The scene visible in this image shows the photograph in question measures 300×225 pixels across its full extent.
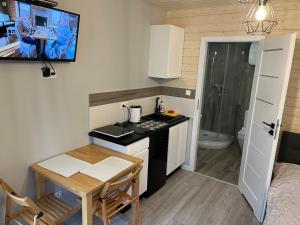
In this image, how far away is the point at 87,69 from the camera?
233 cm

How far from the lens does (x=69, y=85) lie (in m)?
2.18

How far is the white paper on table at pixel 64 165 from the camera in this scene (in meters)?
1.87

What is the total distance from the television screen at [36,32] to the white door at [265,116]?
1.90 metres

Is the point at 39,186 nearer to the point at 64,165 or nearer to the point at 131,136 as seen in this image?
the point at 64,165

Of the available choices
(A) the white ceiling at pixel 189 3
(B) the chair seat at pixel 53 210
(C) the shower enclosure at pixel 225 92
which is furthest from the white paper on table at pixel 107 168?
(C) the shower enclosure at pixel 225 92

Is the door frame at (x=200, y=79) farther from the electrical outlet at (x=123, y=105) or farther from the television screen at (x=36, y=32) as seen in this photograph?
the television screen at (x=36, y=32)

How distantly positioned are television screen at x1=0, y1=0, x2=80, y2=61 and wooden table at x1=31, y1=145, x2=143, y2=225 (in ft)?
3.00

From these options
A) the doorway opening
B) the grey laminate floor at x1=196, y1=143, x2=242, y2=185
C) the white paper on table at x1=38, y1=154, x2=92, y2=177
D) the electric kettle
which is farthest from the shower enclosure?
the white paper on table at x1=38, y1=154, x2=92, y2=177

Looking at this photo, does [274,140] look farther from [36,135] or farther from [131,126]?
[36,135]

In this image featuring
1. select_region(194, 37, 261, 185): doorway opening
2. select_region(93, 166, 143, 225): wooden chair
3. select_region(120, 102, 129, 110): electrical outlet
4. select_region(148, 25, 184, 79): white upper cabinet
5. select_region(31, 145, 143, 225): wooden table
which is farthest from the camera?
select_region(194, 37, 261, 185): doorway opening

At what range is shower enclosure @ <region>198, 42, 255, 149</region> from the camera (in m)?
4.53

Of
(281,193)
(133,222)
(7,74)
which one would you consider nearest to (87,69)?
(7,74)

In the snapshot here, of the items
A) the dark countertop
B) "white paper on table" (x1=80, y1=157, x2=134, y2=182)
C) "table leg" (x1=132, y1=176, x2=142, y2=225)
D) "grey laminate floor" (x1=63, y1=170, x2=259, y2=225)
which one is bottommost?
"grey laminate floor" (x1=63, y1=170, x2=259, y2=225)

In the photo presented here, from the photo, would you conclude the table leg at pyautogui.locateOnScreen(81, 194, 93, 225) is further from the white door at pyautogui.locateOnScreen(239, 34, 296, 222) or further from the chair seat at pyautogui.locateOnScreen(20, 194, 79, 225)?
the white door at pyautogui.locateOnScreen(239, 34, 296, 222)
